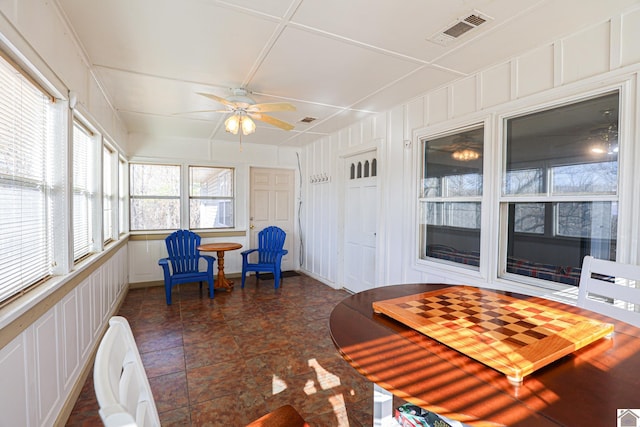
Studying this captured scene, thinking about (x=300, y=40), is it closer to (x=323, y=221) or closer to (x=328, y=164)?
(x=328, y=164)

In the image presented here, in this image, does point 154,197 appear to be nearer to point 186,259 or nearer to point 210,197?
point 210,197

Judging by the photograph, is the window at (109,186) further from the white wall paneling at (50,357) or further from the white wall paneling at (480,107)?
the white wall paneling at (480,107)

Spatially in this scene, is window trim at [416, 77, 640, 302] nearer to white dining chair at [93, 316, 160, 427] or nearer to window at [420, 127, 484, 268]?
window at [420, 127, 484, 268]

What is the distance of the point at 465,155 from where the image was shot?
296 cm

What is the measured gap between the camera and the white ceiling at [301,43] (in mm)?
1841

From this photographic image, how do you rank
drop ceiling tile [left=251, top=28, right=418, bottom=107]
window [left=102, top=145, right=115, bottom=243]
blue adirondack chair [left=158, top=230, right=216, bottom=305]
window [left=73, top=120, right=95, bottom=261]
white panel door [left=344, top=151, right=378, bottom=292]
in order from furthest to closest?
blue adirondack chair [left=158, top=230, right=216, bottom=305], white panel door [left=344, top=151, right=378, bottom=292], window [left=102, top=145, right=115, bottom=243], window [left=73, top=120, right=95, bottom=261], drop ceiling tile [left=251, top=28, right=418, bottom=107]

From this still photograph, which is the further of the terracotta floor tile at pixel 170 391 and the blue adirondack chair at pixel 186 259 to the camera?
the blue adirondack chair at pixel 186 259

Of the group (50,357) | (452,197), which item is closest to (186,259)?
(50,357)

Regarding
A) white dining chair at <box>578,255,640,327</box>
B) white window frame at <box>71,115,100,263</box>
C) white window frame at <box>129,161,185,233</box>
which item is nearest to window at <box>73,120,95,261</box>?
white window frame at <box>71,115,100,263</box>

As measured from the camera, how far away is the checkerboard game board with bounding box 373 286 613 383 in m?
1.00

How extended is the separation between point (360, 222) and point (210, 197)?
2927mm

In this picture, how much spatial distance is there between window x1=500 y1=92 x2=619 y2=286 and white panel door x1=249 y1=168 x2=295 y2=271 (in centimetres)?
427

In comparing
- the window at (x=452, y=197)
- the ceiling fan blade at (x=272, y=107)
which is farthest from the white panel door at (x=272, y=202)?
the window at (x=452, y=197)

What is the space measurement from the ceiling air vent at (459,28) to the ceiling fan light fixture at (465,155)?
1.07 meters
